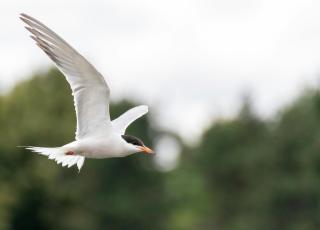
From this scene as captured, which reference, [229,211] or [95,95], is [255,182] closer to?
[229,211]

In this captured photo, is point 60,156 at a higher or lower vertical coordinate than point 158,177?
lower

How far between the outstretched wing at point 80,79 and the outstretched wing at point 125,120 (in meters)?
0.69

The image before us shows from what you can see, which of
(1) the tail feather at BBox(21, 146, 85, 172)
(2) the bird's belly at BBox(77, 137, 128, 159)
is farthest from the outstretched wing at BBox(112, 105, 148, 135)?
(2) the bird's belly at BBox(77, 137, 128, 159)

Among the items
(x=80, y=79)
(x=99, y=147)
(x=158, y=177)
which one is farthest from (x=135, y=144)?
(x=158, y=177)

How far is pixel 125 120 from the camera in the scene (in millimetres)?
15266

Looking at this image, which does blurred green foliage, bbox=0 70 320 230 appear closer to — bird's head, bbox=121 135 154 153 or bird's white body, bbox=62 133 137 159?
bird's head, bbox=121 135 154 153

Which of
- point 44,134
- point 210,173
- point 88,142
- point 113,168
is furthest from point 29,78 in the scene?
point 88,142

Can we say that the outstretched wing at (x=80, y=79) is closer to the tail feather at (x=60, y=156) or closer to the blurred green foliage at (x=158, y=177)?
the tail feather at (x=60, y=156)

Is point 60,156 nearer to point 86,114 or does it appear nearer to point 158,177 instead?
point 86,114

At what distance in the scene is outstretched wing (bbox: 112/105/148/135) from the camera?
14984 mm

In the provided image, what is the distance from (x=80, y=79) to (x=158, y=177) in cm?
4056

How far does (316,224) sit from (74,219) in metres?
13.6

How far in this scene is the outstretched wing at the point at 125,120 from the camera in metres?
15.0

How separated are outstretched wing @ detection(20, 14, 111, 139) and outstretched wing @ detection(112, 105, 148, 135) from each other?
69 centimetres
